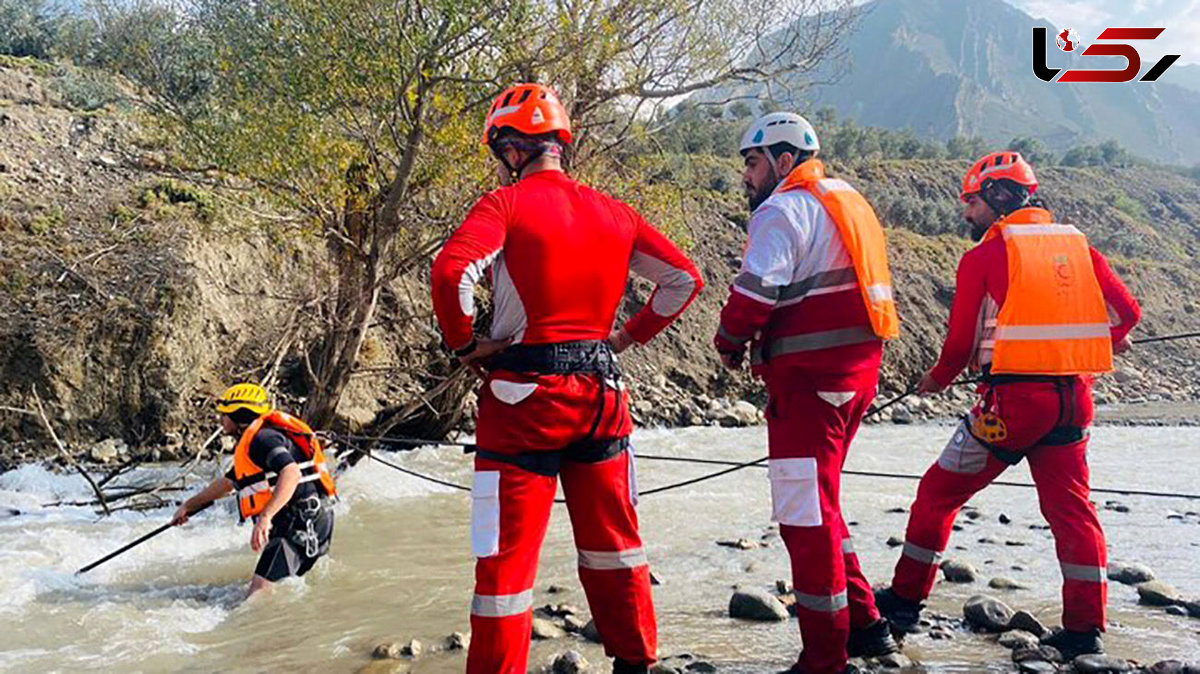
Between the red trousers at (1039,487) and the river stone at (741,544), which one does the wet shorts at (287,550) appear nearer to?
the river stone at (741,544)

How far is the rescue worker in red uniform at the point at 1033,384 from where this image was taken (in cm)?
401

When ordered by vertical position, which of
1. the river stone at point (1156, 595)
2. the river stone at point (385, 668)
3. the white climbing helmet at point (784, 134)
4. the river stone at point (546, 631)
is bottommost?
the river stone at point (385, 668)

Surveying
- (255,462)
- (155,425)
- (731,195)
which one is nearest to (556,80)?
(255,462)

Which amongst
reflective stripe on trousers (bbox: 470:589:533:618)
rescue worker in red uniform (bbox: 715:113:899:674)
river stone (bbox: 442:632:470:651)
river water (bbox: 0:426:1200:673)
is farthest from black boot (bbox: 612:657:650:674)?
river stone (bbox: 442:632:470:651)

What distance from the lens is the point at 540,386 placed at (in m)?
3.21

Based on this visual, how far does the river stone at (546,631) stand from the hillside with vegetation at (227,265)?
4.65 metres

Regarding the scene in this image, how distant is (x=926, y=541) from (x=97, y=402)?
1105cm

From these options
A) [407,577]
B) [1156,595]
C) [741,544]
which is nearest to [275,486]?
[407,577]

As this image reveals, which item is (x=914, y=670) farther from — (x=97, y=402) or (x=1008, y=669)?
(x=97, y=402)

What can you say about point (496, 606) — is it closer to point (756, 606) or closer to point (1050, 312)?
point (756, 606)

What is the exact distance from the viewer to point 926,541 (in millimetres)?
4293

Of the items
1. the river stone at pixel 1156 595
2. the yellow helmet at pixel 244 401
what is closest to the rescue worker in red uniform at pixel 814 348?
the river stone at pixel 1156 595

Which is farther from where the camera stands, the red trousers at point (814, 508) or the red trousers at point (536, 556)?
the red trousers at point (814, 508)

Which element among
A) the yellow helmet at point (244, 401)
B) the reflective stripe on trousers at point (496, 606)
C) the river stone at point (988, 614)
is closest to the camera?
the reflective stripe on trousers at point (496, 606)
